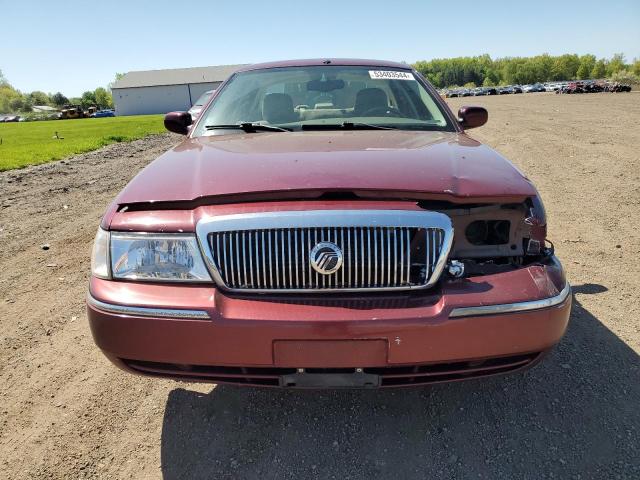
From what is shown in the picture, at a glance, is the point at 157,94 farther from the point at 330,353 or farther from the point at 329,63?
the point at 330,353

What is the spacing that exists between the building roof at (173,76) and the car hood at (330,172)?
77.3m

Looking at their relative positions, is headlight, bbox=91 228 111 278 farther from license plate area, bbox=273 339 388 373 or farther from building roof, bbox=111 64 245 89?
building roof, bbox=111 64 245 89

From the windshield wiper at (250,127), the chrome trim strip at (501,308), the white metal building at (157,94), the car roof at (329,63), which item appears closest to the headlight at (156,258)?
the chrome trim strip at (501,308)

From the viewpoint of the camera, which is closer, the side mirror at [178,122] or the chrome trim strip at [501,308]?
the chrome trim strip at [501,308]

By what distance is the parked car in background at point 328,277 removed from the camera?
1722mm

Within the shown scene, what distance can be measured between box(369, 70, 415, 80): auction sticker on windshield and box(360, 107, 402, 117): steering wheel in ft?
1.23

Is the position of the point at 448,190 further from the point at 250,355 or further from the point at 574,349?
the point at 574,349

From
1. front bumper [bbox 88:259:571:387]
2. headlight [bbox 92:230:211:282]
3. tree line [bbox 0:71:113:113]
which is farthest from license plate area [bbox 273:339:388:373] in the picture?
tree line [bbox 0:71:113:113]

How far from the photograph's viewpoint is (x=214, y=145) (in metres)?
2.61

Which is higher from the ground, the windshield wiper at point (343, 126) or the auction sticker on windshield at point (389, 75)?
the auction sticker on windshield at point (389, 75)

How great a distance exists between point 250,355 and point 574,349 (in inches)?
79.6

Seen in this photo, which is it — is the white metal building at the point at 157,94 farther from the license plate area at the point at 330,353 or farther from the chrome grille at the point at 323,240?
the license plate area at the point at 330,353

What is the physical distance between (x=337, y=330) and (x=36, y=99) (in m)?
138

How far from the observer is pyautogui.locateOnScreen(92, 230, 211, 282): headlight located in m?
1.82
